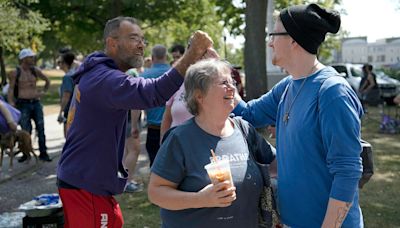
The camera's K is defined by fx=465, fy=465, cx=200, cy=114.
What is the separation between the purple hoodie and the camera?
260 centimetres

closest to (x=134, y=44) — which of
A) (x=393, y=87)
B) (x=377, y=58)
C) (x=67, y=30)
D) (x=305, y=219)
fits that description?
(x=305, y=219)

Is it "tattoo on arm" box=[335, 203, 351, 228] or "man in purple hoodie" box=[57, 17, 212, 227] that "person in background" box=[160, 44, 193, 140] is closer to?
"man in purple hoodie" box=[57, 17, 212, 227]

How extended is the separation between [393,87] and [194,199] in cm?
1899

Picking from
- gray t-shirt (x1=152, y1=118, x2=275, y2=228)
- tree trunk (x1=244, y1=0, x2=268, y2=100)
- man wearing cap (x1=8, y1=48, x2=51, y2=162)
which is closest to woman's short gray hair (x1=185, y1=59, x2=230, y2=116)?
gray t-shirt (x1=152, y1=118, x2=275, y2=228)

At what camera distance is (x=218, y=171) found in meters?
2.01

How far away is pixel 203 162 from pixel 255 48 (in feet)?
31.0

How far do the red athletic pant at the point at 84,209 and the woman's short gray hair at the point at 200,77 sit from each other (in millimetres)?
928

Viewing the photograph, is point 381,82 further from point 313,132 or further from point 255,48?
point 313,132

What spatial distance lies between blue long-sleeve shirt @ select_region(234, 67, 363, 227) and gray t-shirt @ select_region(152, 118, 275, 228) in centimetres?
16

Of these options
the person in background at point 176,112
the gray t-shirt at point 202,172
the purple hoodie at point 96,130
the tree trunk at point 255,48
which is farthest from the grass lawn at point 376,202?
the tree trunk at point 255,48

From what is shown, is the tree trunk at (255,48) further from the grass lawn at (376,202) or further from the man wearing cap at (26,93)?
the man wearing cap at (26,93)

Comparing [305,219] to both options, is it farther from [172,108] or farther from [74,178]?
[172,108]

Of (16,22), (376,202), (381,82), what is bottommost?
(381,82)

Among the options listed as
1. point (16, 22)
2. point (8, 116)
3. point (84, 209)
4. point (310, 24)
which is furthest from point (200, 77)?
point (16, 22)
